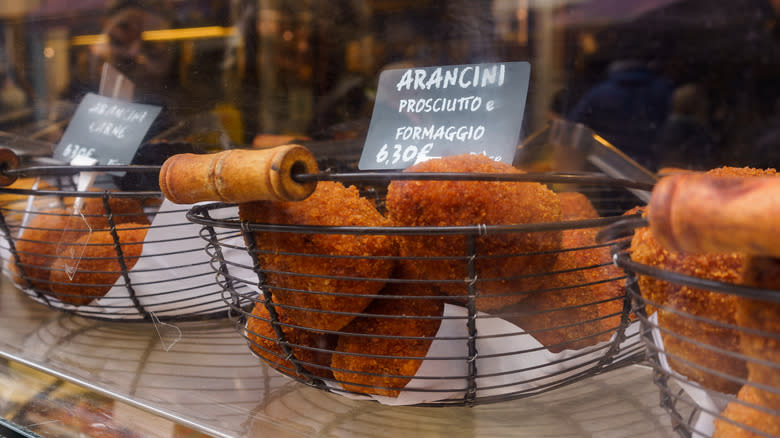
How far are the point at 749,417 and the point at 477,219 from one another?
11.5 inches

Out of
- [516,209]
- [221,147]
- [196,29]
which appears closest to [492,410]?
→ [516,209]

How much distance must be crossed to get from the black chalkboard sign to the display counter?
31cm

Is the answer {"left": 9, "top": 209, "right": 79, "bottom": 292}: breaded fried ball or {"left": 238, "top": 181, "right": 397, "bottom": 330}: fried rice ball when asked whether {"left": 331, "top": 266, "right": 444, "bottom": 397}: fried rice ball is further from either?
{"left": 9, "top": 209, "right": 79, "bottom": 292}: breaded fried ball

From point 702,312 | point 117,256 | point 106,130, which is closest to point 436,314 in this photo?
point 702,312

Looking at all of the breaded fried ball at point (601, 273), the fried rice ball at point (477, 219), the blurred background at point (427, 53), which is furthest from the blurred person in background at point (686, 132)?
the fried rice ball at point (477, 219)

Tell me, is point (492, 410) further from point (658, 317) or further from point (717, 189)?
point (717, 189)

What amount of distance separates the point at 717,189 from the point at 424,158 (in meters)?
0.39

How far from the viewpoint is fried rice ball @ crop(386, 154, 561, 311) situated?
628mm

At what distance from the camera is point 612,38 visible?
1456mm

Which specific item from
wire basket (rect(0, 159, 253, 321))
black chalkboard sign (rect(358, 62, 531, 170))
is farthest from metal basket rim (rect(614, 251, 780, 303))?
wire basket (rect(0, 159, 253, 321))

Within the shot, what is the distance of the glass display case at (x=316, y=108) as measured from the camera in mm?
749

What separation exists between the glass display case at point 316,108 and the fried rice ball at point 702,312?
0.63 feet

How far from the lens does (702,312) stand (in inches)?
19.8

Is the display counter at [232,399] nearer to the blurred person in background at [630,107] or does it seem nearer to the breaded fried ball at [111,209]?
the breaded fried ball at [111,209]
